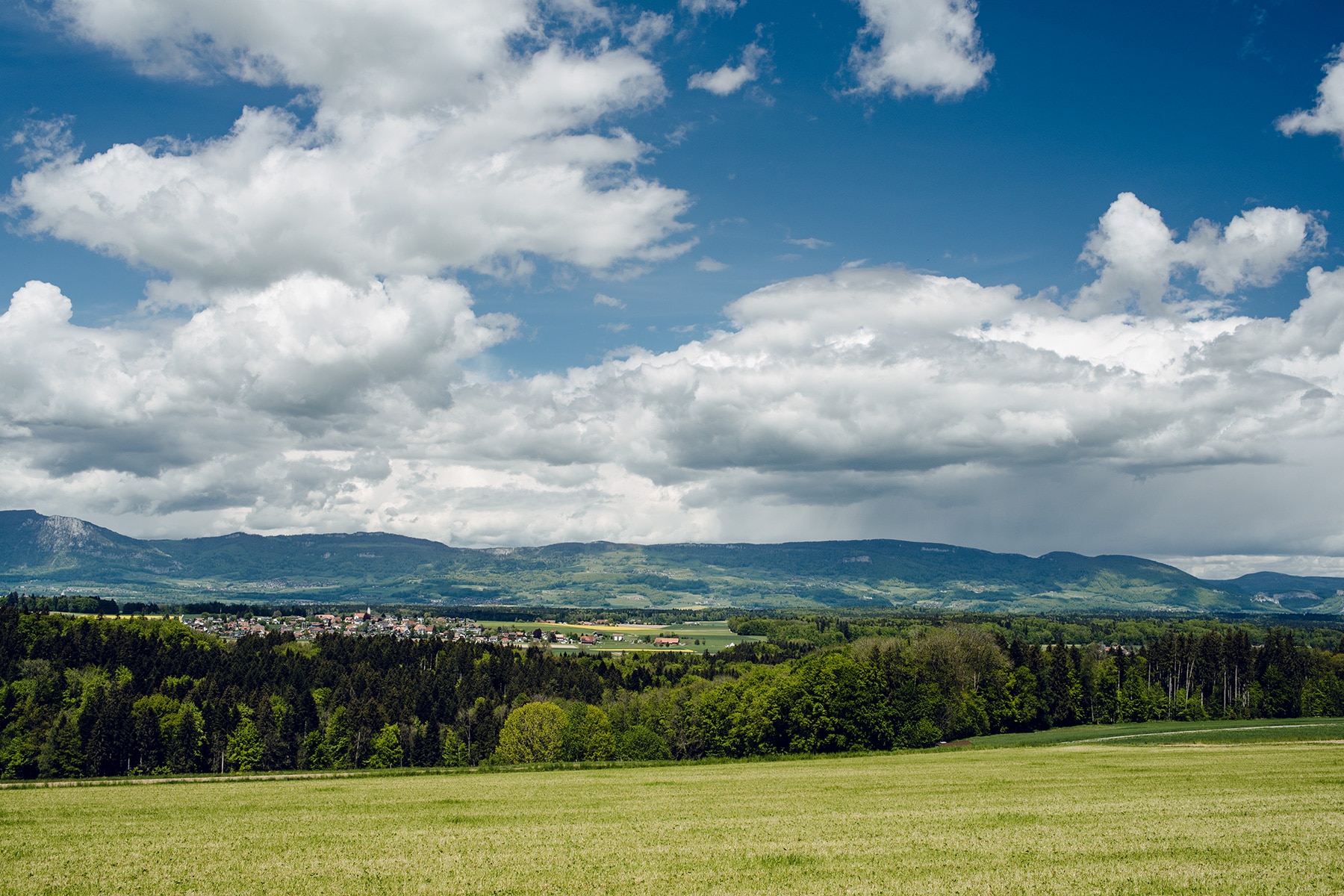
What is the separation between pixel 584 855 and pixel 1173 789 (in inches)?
1061

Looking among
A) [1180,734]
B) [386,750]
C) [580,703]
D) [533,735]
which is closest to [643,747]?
[533,735]

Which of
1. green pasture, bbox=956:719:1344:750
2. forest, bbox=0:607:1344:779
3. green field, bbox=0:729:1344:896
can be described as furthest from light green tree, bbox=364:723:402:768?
green pasture, bbox=956:719:1344:750

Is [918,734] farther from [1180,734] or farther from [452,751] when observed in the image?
[452,751]

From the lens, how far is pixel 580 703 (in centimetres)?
12662

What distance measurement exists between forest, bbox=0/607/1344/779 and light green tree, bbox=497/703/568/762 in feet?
0.71

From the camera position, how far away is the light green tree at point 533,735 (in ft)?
348

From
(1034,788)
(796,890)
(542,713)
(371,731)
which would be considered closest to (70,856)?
(796,890)

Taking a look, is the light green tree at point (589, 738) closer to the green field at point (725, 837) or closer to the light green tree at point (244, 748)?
the light green tree at point (244, 748)

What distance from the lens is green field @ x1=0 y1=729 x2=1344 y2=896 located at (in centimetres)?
1920

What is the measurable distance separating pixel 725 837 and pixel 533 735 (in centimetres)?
8862

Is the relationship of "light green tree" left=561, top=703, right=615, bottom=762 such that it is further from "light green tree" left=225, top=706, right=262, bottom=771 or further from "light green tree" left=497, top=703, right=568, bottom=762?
"light green tree" left=225, top=706, right=262, bottom=771

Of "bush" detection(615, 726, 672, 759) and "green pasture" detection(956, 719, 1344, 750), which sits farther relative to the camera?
"bush" detection(615, 726, 672, 759)

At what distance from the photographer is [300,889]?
19.0 metres

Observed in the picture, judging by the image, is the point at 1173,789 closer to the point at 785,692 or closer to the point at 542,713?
the point at 785,692
